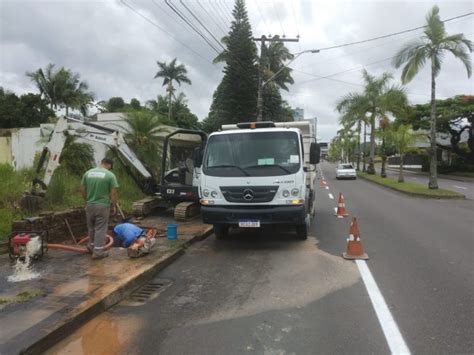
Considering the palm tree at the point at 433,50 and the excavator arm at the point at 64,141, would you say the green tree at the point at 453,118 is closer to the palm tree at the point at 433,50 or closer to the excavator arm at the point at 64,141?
the palm tree at the point at 433,50

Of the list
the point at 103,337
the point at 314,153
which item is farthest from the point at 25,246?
the point at 314,153

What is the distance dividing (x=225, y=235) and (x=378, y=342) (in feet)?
20.9

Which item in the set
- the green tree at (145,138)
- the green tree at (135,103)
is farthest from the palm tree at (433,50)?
the green tree at (135,103)

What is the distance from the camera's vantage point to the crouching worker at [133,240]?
801 centimetres

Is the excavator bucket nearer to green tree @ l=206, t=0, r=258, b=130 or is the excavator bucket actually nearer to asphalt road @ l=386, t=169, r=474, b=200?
asphalt road @ l=386, t=169, r=474, b=200

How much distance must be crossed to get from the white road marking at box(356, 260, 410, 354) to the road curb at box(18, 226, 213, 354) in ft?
10.8

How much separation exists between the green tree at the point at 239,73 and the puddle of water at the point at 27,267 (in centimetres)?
3164

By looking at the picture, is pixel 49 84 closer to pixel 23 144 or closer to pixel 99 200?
pixel 23 144

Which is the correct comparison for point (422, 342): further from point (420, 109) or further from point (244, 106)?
point (420, 109)

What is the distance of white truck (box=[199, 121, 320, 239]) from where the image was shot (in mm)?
9156

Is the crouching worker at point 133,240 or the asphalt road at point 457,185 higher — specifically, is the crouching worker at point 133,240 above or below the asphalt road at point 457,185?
above

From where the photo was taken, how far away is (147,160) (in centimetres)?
1809

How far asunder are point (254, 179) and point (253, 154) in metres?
0.71

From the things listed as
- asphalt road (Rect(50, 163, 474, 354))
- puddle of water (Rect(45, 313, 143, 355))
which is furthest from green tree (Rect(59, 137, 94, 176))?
puddle of water (Rect(45, 313, 143, 355))
